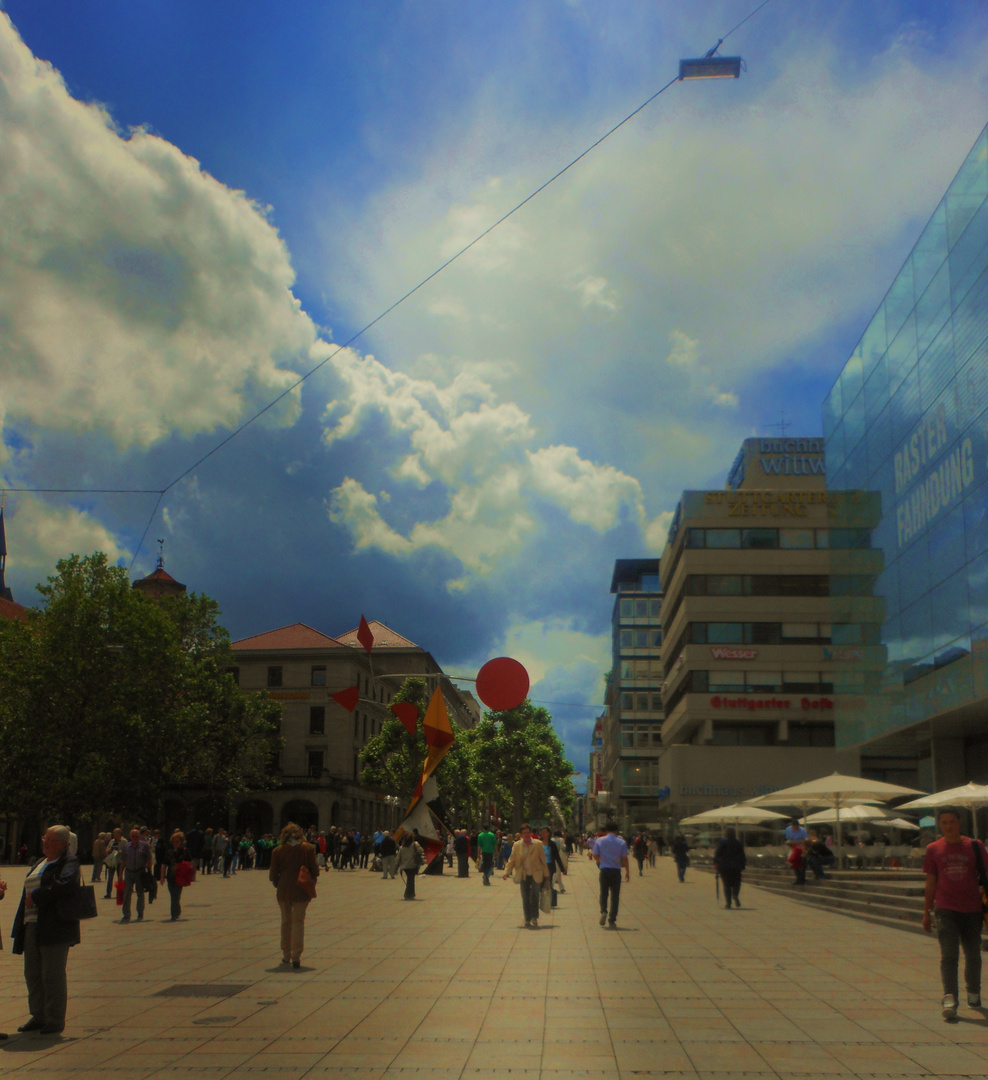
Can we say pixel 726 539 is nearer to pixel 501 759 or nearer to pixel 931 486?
pixel 501 759

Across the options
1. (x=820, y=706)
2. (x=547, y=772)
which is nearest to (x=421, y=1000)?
(x=820, y=706)

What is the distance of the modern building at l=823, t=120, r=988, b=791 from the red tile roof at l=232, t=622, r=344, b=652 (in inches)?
1924

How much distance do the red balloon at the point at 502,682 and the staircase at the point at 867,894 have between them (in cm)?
793

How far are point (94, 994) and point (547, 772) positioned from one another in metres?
62.2

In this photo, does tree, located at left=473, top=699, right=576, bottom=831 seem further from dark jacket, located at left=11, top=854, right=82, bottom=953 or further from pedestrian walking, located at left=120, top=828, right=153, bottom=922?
dark jacket, located at left=11, top=854, right=82, bottom=953

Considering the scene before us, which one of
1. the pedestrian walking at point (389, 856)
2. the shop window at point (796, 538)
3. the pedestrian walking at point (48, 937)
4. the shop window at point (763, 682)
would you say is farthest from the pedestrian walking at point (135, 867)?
the shop window at point (796, 538)

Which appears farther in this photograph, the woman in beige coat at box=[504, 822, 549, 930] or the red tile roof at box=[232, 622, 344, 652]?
the red tile roof at box=[232, 622, 344, 652]

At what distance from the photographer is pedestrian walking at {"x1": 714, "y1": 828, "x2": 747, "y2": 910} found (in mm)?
23203

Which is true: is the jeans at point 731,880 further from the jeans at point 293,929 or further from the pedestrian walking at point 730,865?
the jeans at point 293,929

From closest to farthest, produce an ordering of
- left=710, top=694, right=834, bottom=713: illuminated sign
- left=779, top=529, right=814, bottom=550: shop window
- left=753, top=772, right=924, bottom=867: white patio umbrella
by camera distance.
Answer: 1. left=753, top=772, right=924, bottom=867: white patio umbrella
2. left=710, top=694, right=834, bottom=713: illuminated sign
3. left=779, top=529, right=814, bottom=550: shop window

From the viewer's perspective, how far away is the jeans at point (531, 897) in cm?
1792

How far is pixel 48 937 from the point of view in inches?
320

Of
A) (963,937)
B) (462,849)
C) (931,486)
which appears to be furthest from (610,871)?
(931,486)

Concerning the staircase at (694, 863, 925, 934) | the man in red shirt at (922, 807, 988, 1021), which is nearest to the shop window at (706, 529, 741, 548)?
the staircase at (694, 863, 925, 934)
